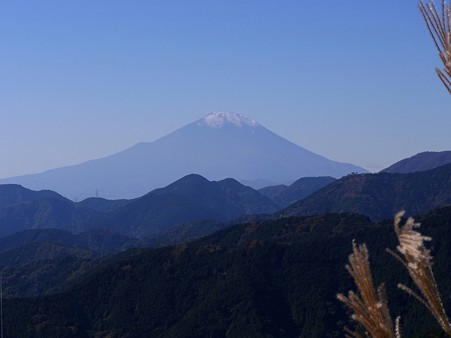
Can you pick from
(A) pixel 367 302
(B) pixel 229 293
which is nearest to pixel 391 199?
(B) pixel 229 293

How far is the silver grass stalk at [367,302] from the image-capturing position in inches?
168

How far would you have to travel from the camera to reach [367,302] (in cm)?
429

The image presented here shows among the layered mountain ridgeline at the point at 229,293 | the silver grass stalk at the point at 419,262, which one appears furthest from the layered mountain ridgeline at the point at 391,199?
the silver grass stalk at the point at 419,262

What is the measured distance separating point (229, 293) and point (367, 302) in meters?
78.1

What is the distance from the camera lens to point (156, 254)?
323 ft

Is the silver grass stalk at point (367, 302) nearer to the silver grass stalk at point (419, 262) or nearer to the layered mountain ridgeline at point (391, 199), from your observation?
the silver grass stalk at point (419, 262)

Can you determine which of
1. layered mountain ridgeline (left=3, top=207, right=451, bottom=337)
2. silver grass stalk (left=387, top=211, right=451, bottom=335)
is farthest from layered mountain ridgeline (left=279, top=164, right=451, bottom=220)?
silver grass stalk (left=387, top=211, right=451, bottom=335)

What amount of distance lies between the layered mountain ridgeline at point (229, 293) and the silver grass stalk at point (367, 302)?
63758 millimetres

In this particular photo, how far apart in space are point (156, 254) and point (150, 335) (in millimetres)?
21285

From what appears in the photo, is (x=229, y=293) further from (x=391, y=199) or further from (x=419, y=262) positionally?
(x=391, y=199)

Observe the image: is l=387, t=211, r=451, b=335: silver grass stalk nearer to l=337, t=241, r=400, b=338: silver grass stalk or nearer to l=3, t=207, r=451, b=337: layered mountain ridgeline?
l=337, t=241, r=400, b=338: silver grass stalk

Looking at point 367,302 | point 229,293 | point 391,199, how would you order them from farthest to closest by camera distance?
point 391,199
point 229,293
point 367,302

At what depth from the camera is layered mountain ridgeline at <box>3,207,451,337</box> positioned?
74.4 m

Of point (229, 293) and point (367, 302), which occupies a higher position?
point (367, 302)
